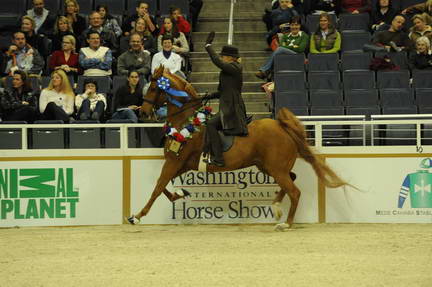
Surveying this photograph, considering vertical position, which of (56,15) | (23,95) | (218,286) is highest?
(56,15)

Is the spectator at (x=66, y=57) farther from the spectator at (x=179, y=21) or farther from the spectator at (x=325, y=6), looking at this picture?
the spectator at (x=325, y=6)

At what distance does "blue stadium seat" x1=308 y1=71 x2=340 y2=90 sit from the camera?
647 inches

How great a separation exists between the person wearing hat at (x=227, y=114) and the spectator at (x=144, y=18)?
525 cm

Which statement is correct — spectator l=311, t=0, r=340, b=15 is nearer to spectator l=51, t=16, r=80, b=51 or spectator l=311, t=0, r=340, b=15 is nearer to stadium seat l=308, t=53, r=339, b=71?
stadium seat l=308, t=53, r=339, b=71

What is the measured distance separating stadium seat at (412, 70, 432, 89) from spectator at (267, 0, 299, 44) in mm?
2910

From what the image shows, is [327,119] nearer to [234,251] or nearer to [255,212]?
[255,212]

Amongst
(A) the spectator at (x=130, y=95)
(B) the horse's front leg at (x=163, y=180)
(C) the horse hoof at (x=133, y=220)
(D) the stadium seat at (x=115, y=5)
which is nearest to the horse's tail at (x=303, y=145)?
(B) the horse's front leg at (x=163, y=180)

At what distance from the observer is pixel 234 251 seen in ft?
37.2

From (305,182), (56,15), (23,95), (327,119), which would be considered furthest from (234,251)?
(56,15)

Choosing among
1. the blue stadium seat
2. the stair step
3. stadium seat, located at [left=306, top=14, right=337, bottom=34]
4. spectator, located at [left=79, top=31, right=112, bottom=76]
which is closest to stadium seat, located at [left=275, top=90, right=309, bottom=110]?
the blue stadium seat

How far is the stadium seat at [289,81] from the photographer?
645 inches

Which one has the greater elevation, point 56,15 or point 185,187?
point 56,15

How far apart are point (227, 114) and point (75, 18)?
636 centimetres

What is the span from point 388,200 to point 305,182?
4.01 feet
